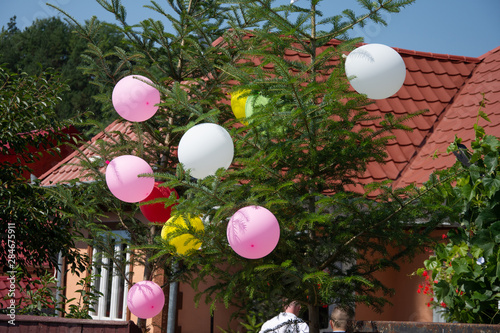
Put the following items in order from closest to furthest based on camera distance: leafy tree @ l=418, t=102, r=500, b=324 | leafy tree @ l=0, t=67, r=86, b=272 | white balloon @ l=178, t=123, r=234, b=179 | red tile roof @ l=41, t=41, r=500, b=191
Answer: leafy tree @ l=418, t=102, r=500, b=324
white balloon @ l=178, t=123, r=234, b=179
leafy tree @ l=0, t=67, r=86, b=272
red tile roof @ l=41, t=41, r=500, b=191

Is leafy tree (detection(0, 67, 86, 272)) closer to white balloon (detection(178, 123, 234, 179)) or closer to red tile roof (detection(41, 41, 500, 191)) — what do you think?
red tile roof (detection(41, 41, 500, 191))

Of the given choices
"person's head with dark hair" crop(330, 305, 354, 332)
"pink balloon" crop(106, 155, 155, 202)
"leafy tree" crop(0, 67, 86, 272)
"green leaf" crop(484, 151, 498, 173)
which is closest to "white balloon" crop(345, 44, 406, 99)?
"green leaf" crop(484, 151, 498, 173)

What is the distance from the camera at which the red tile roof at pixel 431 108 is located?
8.15 meters

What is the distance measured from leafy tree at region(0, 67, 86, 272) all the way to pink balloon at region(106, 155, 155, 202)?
210 cm

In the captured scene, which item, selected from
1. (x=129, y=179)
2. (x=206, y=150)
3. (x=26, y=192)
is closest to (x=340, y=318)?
(x=206, y=150)

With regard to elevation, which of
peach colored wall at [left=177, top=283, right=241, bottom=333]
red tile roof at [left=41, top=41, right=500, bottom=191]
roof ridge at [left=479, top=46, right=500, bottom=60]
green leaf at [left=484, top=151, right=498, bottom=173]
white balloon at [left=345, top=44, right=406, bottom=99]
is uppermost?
roof ridge at [left=479, top=46, right=500, bottom=60]

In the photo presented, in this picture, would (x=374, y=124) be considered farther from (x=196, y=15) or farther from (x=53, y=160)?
(x=53, y=160)

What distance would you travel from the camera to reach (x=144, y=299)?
5883 millimetres

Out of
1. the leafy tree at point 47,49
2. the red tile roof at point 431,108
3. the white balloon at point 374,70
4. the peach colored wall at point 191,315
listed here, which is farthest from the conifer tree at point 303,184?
the leafy tree at point 47,49

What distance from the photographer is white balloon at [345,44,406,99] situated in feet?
14.1

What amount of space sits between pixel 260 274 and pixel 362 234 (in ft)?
2.93

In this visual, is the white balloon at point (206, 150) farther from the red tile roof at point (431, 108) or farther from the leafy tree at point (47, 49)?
the leafy tree at point (47, 49)

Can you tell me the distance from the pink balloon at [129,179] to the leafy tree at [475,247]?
2641 millimetres

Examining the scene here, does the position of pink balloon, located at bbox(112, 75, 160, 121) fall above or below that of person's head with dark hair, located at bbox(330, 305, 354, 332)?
above
